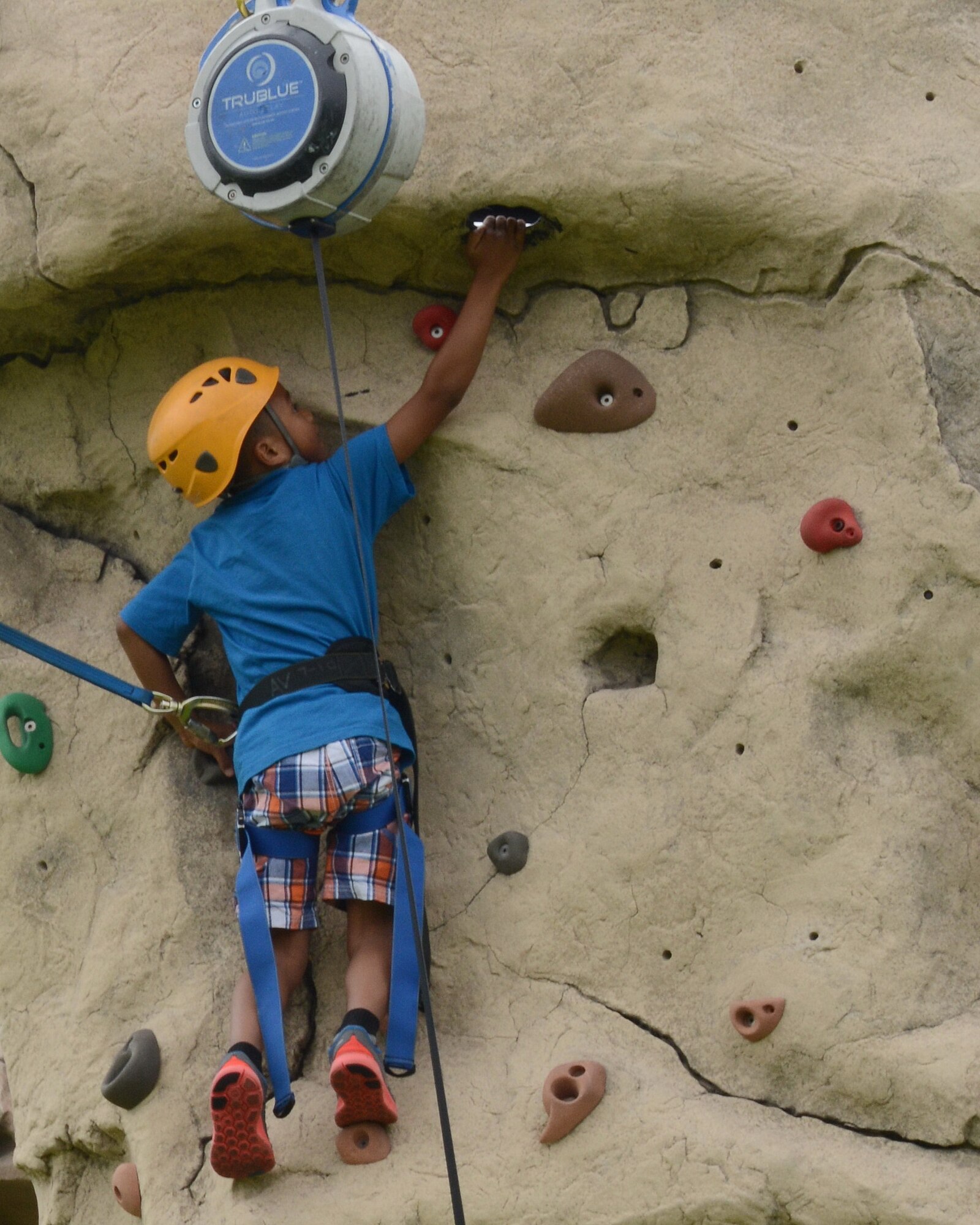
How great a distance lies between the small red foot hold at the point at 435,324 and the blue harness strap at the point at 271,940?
823mm

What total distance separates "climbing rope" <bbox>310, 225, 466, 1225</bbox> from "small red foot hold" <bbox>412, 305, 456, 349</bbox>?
1.04 ft

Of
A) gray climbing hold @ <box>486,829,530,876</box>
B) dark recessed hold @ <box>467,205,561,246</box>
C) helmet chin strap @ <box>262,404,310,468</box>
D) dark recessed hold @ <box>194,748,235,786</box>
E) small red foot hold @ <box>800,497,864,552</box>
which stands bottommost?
dark recessed hold @ <box>194,748,235,786</box>

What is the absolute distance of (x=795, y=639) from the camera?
2891mm

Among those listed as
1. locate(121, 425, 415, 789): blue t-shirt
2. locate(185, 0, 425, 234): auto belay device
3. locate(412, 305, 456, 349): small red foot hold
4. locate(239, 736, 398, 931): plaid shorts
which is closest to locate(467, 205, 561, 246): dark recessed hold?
locate(412, 305, 456, 349): small red foot hold

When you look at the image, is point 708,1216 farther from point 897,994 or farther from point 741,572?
point 741,572

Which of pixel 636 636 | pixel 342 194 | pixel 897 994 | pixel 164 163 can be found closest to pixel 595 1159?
pixel 897 994

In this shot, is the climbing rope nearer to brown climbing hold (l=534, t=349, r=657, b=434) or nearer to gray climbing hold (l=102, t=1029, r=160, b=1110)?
brown climbing hold (l=534, t=349, r=657, b=434)

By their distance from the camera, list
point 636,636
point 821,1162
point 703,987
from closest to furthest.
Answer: point 821,1162
point 703,987
point 636,636

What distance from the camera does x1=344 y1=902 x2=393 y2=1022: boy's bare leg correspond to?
2896mm

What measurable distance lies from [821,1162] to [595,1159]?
0.35 metres

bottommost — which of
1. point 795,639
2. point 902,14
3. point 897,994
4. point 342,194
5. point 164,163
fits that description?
point 897,994

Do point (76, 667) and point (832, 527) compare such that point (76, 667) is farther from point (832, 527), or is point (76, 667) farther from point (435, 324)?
point (832, 527)

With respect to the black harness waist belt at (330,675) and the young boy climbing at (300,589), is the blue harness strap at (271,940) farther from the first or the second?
the black harness waist belt at (330,675)

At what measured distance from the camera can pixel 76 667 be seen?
Answer: 312cm
